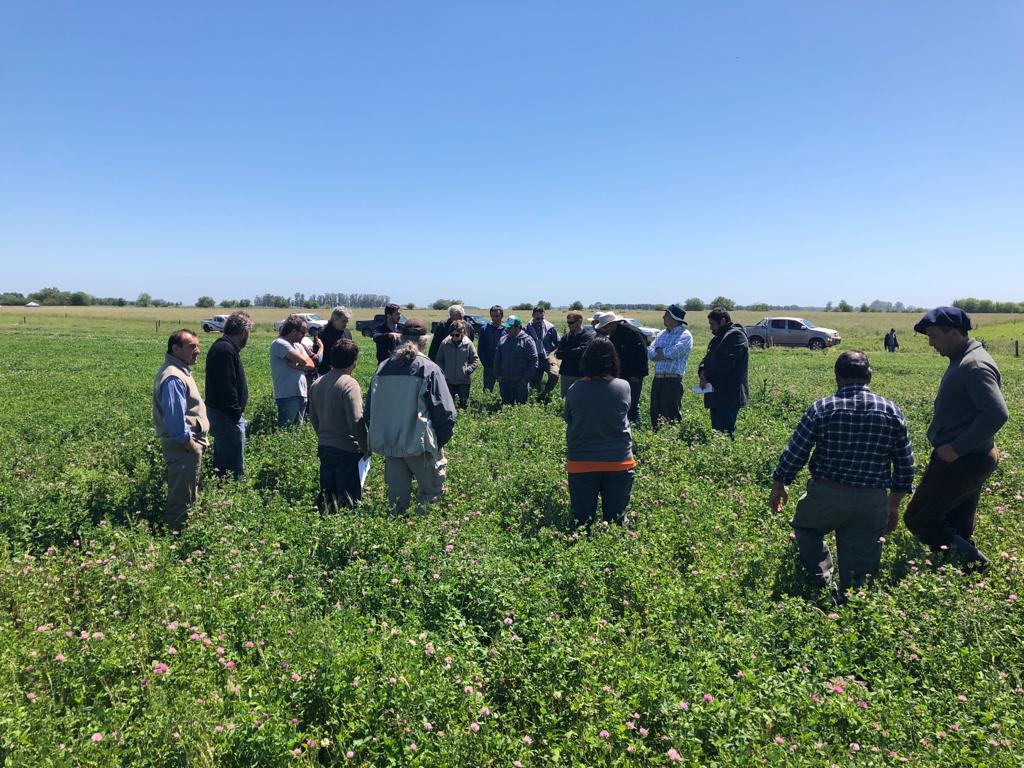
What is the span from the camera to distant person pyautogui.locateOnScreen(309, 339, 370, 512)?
5605 mm

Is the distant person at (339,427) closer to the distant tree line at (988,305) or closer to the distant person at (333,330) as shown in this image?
the distant person at (333,330)

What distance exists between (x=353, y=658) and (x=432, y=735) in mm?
580

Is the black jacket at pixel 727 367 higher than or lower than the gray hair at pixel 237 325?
lower

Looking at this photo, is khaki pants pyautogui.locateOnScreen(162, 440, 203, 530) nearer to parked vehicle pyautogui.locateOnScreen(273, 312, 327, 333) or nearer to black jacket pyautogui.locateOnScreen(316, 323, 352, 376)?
parked vehicle pyautogui.locateOnScreen(273, 312, 327, 333)

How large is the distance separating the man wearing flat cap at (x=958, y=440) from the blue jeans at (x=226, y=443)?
6221 millimetres

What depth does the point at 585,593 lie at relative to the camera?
411cm

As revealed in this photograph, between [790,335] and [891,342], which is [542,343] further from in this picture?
[790,335]

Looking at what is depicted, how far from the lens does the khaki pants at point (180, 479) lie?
17.7 feet

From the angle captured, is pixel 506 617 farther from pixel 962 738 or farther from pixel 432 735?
pixel 962 738

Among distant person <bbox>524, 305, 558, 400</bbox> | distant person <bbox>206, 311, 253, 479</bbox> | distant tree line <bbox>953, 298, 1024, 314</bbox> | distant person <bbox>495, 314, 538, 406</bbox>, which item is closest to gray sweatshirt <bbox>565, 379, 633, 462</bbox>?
distant person <bbox>206, 311, 253, 479</bbox>

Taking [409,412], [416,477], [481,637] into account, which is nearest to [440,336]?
[416,477]

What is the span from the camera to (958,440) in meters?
4.27

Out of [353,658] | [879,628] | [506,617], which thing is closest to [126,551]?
[353,658]

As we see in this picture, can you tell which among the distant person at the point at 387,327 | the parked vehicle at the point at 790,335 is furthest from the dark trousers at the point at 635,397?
the parked vehicle at the point at 790,335
